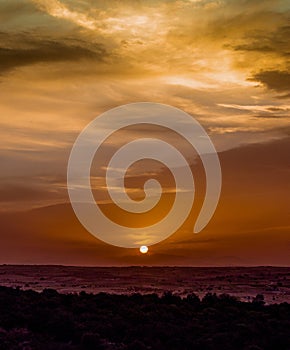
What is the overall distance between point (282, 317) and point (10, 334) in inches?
545

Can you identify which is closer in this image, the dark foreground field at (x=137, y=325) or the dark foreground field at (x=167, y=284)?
Answer: the dark foreground field at (x=137, y=325)

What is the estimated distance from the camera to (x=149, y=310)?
35625 millimetres

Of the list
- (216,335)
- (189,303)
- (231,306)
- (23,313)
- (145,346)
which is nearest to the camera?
(145,346)

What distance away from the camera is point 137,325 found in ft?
96.4

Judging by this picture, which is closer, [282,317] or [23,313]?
[23,313]

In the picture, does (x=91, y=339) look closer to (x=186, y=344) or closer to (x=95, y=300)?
(x=186, y=344)

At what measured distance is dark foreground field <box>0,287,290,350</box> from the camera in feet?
84.7

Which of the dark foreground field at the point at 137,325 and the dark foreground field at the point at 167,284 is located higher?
the dark foreground field at the point at 167,284

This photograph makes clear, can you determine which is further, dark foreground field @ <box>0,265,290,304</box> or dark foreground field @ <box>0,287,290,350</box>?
dark foreground field @ <box>0,265,290,304</box>

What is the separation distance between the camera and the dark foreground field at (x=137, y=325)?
25828 millimetres

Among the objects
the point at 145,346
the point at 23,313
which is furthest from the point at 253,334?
the point at 23,313

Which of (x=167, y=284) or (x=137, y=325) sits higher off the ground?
(x=167, y=284)

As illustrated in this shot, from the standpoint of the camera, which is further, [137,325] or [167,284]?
[167,284]

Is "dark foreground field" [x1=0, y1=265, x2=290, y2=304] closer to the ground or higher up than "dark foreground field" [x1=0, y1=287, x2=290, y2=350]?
higher up
